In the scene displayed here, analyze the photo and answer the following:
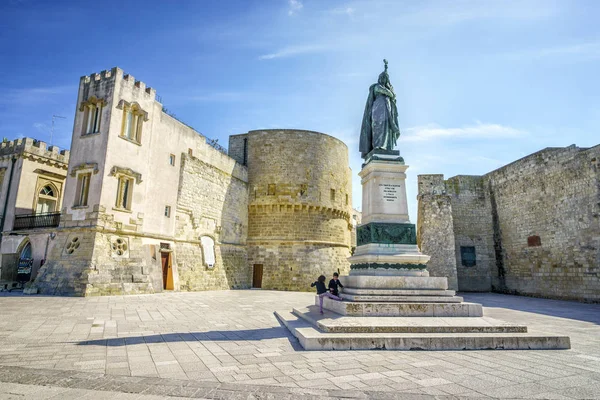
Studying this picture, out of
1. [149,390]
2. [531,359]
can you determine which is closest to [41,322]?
[149,390]

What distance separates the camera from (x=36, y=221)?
16.5m

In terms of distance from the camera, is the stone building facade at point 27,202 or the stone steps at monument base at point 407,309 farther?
the stone building facade at point 27,202

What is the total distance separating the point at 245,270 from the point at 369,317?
17.4 metres

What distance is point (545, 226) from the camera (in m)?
16.8

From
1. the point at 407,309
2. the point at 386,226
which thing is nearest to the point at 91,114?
the point at 386,226

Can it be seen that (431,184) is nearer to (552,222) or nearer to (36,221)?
(552,222)

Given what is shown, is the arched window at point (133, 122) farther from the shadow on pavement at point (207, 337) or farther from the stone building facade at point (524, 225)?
the stone building facade at point (524, 225)

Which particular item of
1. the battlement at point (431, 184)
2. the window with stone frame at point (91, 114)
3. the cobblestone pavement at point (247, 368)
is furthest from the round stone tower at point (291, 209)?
the cobblestone pavement at point (247, 368)

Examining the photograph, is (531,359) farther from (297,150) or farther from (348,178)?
(348,178)

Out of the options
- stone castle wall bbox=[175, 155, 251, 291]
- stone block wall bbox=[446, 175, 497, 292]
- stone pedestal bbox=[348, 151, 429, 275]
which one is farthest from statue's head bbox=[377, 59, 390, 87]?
stone block wall bbox=[446, 175, 497, 292]

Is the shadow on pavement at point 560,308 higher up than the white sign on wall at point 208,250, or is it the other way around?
the white sign on wall at point 208,250

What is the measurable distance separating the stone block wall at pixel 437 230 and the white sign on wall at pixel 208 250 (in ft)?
40.4

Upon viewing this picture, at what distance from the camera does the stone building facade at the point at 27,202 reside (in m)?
15.5

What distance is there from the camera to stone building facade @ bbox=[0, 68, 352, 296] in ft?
45.4
